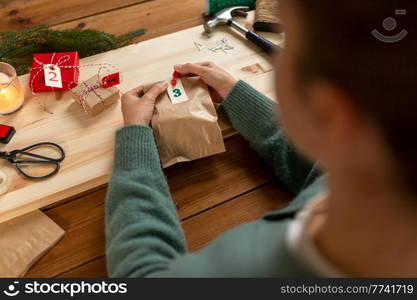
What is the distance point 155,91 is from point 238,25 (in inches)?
13.8

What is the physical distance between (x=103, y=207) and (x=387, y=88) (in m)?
0.64

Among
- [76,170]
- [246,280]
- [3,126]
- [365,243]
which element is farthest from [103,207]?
[365,243]

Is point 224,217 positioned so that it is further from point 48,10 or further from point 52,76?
point 48,10

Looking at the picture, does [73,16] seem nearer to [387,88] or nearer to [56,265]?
[56,265]

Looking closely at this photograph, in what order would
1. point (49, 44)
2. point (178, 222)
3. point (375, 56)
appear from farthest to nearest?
point (49, 44) < point (178, 222) < point (375, 56)

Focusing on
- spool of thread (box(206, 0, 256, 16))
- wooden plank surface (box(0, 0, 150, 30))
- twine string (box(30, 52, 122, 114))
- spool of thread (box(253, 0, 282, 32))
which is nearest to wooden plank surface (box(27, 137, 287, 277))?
twine string (box(30, 52, 122, 114))

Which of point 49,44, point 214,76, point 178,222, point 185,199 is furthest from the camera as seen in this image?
point 49,44

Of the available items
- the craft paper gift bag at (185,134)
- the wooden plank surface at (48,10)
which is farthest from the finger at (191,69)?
the wooden plank surface at (48,10)

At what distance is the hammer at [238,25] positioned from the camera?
1065 millimetres

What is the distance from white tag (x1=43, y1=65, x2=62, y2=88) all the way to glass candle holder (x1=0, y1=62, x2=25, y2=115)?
6 cm

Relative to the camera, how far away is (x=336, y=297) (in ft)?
1.66

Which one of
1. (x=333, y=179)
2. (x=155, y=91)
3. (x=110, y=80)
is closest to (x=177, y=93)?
(x=155, y=91)

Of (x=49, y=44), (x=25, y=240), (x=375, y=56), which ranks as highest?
(x=375, y=56)

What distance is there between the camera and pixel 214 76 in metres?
0.94
